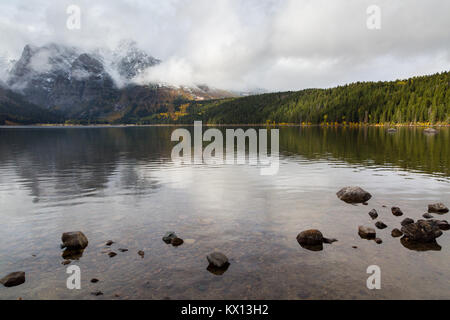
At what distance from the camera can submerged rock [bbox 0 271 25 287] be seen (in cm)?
1270

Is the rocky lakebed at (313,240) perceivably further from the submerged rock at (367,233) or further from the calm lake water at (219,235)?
the calm lake water at (219,235)

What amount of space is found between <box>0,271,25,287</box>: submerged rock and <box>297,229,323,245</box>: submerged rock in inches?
576

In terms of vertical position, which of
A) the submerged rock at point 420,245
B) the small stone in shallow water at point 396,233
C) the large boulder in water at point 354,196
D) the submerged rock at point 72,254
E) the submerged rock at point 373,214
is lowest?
the submerged rock at point 72,254

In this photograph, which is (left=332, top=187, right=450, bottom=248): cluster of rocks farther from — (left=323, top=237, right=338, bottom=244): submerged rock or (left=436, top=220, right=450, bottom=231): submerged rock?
(left=323, top=237, right=338, bottom=244): submerged rock

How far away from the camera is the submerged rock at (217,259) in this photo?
46.9 feet

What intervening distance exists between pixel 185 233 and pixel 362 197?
17.0m

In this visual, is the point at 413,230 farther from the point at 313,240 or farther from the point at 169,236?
the point at 169,236

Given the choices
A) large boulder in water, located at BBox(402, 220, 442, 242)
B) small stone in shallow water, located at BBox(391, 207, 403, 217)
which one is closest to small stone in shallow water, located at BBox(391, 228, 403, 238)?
large boulder in water, located at BBox(402, 220, 442, 242)

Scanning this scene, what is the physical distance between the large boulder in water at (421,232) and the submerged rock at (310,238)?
5415 mm

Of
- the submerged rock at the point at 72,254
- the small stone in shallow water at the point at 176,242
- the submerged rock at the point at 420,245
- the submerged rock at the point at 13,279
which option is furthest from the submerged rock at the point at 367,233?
the submerged rock at the point at 13,279

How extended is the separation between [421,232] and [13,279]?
21.9m

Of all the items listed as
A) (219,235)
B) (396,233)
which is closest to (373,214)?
(396,233)

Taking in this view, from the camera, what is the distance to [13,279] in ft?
42.0
